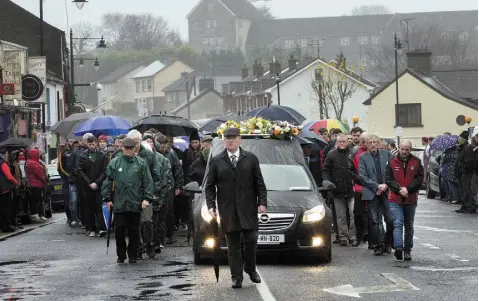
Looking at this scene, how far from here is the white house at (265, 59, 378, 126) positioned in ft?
315

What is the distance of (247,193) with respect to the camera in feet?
46.2

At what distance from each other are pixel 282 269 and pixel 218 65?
156154 millimetres

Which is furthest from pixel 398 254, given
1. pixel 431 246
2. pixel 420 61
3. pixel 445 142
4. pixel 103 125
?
pixel 420 61

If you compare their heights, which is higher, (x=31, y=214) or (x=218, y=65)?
(x=218, y=65)

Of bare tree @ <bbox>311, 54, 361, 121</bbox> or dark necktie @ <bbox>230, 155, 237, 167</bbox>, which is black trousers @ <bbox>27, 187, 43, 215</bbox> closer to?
dark necktie @ <bbox>230, 155, 237, 167</bbox>

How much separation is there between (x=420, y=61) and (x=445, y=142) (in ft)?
163

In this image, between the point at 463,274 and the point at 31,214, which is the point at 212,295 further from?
the point at 31,214

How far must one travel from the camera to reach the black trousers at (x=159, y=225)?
18734mm

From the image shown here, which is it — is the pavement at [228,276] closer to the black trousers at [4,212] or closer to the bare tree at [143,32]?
the black trousers at [4,212]

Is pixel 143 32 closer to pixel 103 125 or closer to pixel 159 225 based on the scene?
pixel 103 125

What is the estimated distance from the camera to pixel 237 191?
46.2 ft

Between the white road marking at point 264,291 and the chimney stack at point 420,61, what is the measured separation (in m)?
69.2

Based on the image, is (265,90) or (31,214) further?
(265,90)

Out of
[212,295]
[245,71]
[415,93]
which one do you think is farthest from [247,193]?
[245,71]
